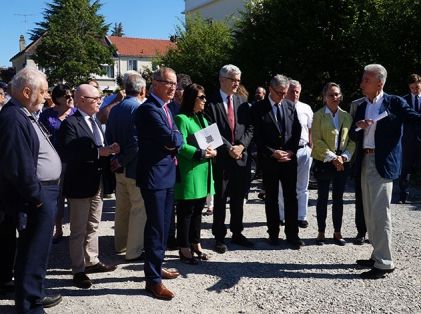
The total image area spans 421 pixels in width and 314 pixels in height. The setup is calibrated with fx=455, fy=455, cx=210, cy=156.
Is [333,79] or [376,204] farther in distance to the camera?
[333,79]

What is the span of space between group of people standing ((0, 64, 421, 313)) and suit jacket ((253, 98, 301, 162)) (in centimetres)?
1

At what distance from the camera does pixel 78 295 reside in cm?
460

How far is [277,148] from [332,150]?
30.9 inches

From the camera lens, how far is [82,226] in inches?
190

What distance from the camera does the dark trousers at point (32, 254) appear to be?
389cm

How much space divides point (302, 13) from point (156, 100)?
10.9 metres

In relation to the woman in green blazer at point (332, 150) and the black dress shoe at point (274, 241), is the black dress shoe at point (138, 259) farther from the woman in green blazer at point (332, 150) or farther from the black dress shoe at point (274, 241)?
the woman in green blazer at point (332, 150)

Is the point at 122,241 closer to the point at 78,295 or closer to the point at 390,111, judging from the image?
the point at 78,295

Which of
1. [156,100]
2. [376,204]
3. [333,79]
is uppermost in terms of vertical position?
[333,79]

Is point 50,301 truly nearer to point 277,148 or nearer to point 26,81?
point 26,81

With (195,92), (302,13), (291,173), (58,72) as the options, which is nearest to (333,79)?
(302,13)

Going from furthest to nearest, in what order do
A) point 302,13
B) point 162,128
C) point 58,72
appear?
point 58,72, point 302,13, point 162,128

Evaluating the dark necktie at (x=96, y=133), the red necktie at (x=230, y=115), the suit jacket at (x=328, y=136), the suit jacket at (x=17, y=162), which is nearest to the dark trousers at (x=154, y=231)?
the dark necktie at (x=96, y=133)

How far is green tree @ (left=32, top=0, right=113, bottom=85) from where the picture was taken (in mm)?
41312
